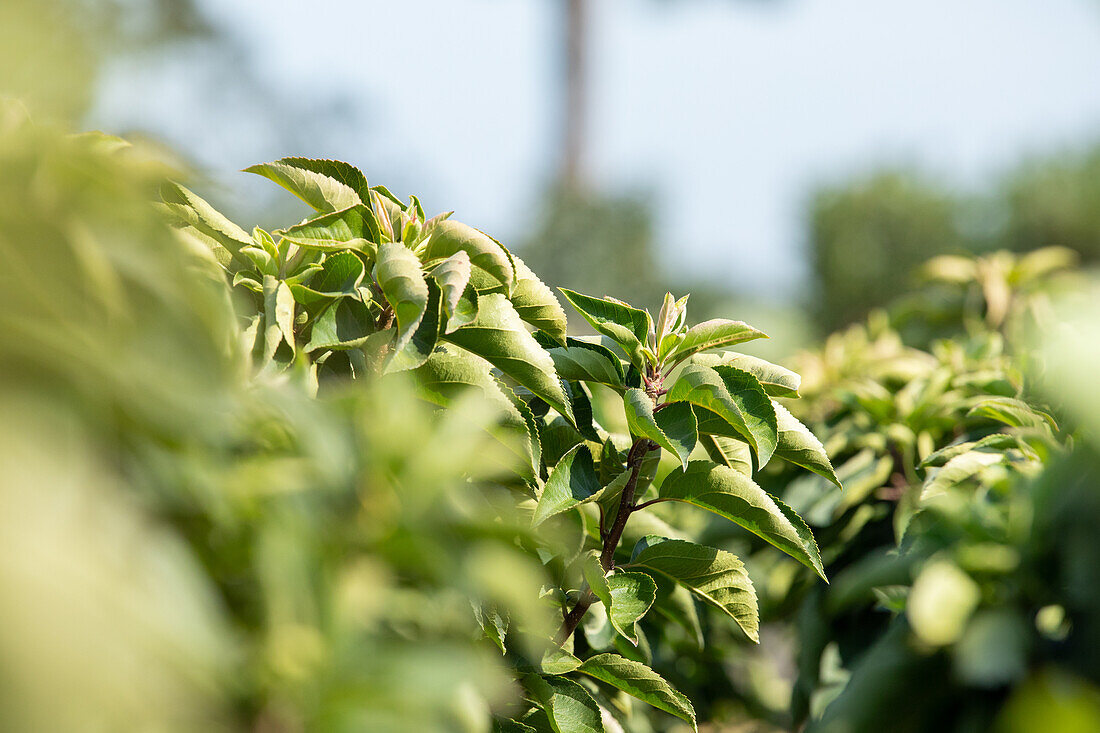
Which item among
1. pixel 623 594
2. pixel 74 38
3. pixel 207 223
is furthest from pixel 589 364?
pixel 74 38

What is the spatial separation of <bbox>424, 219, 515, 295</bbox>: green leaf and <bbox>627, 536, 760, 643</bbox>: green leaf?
40 centimetres

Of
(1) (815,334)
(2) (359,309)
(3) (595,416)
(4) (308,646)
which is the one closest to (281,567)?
(4) (308,646)

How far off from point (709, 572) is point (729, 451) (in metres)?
0.18

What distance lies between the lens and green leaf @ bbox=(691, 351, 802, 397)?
1.14 m

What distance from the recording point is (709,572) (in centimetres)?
116

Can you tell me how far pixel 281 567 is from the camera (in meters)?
0.52

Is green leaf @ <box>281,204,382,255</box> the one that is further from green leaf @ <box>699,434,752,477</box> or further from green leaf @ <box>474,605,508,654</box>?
green leaf @ <box>699,434,752,477</box>

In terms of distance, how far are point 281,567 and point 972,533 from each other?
605mm

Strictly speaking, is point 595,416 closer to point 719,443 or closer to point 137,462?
point 719,443

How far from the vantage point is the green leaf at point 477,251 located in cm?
103

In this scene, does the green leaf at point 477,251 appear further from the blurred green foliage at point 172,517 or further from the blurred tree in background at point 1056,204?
the blurred tree in background at point 1056,204

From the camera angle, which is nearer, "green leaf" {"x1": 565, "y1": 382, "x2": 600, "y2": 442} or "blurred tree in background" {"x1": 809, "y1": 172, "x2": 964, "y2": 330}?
"green leaf" {"x1": 565, "y1": 382, "x2": 600, "y2": 442}

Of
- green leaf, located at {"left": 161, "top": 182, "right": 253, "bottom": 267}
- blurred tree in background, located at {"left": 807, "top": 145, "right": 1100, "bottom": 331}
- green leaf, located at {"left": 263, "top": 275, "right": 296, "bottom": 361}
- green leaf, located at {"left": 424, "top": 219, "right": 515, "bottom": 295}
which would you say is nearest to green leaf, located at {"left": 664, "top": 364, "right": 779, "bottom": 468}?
green leaf, located at {"left": 424, "top": 219, "right": 515, "bottom": 295}

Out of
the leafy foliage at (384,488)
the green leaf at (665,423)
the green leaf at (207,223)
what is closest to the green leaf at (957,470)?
the leafy foliage at (384,488)
